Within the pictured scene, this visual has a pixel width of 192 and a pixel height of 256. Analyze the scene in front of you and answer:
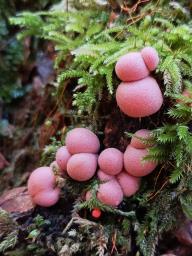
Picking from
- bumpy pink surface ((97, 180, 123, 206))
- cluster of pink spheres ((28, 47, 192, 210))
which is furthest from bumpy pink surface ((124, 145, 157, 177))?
bumpy pink surface ((97, 180, 123, 206))

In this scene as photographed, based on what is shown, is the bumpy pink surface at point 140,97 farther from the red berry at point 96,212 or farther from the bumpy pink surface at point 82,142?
the red berry at point 96,212

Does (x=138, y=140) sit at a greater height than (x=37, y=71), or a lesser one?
greater

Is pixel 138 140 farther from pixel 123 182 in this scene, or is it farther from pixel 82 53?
pixel 82 53

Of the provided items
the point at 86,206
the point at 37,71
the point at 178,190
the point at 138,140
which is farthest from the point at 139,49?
the point at 37,71

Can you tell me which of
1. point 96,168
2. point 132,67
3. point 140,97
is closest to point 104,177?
point 96,168

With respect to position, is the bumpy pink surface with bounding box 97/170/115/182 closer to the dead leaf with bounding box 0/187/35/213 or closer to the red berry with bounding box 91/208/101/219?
the red berry with bounding box 91/208/101/219

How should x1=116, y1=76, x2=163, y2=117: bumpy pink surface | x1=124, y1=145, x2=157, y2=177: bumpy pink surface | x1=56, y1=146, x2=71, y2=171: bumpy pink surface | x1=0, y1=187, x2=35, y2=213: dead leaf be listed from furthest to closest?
x1=0, y1=187, x2=35, y2=213: dead leaf
x1=56, y1=146, x2=71, y2=171: bumpy pink surface
x1=124, y1=145, x2=157, y2=177: bumpy pink surface
x1=116, y1=76, x2=163, y2=117: bumpy pink surface
